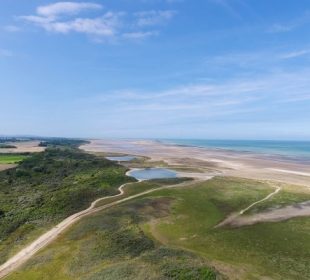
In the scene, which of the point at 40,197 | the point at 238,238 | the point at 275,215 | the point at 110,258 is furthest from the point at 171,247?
the point at 40,197

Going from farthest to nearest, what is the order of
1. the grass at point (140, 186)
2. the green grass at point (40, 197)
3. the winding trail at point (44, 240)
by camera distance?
the grass at point (140, 186)
the green grass at point (40, 197)
the winding trail at point (44, 240)

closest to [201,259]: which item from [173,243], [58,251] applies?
[173,243]

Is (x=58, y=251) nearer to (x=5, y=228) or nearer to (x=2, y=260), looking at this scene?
(x=2, y=260)

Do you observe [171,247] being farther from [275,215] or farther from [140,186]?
[140,186]

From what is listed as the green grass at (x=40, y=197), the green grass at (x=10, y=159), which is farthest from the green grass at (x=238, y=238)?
the green grass at (x=10, y=159)

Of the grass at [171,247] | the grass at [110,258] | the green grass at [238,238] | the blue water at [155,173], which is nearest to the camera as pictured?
the grass at [110,258]

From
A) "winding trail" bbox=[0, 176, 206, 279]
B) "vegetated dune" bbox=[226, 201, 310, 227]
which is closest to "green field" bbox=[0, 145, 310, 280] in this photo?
"winding trail" bbox=[0, 176, 206, 279]

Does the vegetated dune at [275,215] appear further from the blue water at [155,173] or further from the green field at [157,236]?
the blue water at [155,173]

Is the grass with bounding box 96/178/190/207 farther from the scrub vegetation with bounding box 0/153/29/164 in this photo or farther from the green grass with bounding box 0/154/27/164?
the green grass with bounding box 0/154/27/164
